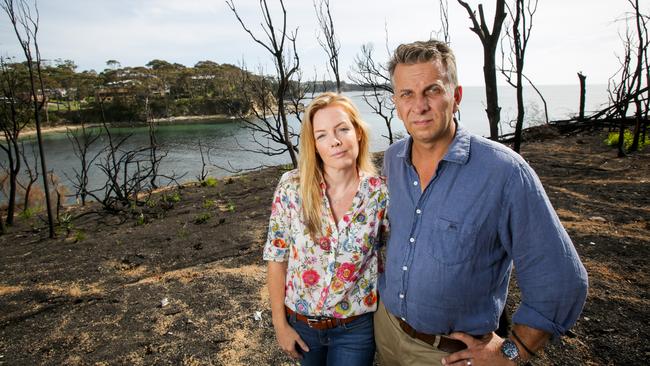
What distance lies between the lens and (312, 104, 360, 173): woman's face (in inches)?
67.6

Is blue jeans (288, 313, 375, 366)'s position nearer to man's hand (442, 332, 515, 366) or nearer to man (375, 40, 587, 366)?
man (375, 40, 587, 366)

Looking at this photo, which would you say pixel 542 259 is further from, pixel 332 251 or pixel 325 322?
pixel 325 322

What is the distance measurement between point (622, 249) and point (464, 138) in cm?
446

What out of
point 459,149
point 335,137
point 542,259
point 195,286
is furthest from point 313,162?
point 195,286

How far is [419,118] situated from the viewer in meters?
1.54

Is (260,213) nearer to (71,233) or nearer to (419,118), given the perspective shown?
(71,233)

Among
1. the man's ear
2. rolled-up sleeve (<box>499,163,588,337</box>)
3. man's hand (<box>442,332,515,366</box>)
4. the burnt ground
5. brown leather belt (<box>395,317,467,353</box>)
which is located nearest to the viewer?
rolled-up sleeve (<box>499,163,588,337</box>)

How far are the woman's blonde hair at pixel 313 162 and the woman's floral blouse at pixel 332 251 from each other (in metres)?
0.04

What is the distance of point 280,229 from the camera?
5.98 feet

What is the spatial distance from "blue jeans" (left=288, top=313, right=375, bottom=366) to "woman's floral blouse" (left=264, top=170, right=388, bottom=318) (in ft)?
0.28

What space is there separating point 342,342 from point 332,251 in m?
0.49

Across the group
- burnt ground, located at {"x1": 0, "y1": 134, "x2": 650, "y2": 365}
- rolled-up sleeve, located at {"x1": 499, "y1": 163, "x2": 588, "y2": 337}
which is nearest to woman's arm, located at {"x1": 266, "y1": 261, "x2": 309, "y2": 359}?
rolled-up sleeve, located at {"x1": 499, "y1": 163, "x2": 588, "y2": 337}

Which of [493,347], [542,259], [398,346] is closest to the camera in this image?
[542,259]

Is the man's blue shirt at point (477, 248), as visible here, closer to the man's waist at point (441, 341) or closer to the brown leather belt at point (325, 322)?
the man's waist at point (441, 341)
